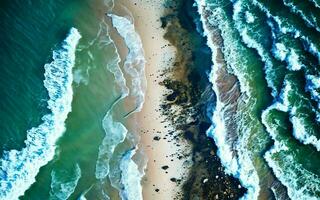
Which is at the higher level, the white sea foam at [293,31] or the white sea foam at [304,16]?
the white sea foam at [304,16]

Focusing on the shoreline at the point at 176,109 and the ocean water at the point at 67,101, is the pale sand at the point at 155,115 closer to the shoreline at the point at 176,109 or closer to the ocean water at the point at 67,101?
the shoreline at the point at 176,109

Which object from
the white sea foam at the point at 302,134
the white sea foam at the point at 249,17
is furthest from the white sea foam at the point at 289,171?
the white sea foam at the point at 249,17

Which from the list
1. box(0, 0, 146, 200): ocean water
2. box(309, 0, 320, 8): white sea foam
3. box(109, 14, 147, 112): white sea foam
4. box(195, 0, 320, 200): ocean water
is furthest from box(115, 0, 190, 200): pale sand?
box(309, 0, 320, 8): white sea foam

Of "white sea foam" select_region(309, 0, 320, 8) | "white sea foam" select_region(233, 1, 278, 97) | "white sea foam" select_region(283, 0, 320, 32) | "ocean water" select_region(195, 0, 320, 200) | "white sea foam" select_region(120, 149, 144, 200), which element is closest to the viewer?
"white sea foam" select_region(120, 149, 144, 200)

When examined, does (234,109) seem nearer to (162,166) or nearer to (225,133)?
(225,133)

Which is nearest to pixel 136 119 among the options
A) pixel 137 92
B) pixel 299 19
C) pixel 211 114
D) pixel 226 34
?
pixel 137 92

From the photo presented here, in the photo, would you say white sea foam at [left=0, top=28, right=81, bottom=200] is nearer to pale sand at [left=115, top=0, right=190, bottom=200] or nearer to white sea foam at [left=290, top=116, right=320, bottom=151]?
pale sand at [left=115, top=0, right=190, bottom=200]
